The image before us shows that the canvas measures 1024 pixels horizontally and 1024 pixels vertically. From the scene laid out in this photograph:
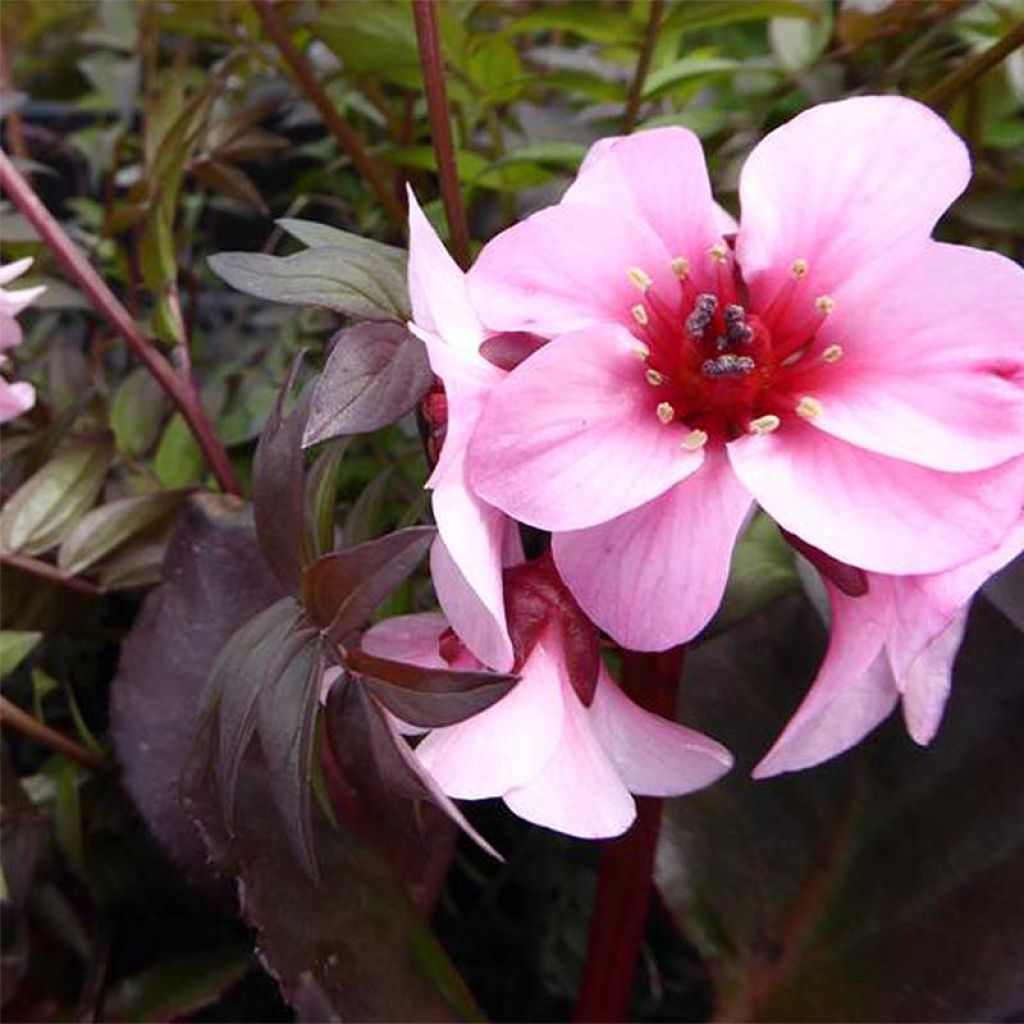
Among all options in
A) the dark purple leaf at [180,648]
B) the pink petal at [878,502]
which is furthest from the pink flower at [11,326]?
the pink petal at [878,502]

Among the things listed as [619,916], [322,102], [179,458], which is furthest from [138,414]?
[619,916]

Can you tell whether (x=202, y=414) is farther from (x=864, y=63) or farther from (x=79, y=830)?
(x=864, y=63)

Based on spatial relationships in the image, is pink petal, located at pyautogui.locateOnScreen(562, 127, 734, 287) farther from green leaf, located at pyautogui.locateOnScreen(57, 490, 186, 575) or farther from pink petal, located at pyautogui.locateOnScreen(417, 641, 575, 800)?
green leaf, located at pyautogui.locateOnScreen(57, 490, 186, 575)

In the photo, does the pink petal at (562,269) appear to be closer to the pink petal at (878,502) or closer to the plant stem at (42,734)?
the pink petal at (878,502)

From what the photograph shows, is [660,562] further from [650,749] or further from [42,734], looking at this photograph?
[42,734]

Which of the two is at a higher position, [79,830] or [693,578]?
[693,578]

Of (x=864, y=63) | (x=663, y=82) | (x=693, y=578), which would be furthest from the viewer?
(x=864, y=63)

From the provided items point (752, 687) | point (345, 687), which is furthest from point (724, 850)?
point (345, 687)
